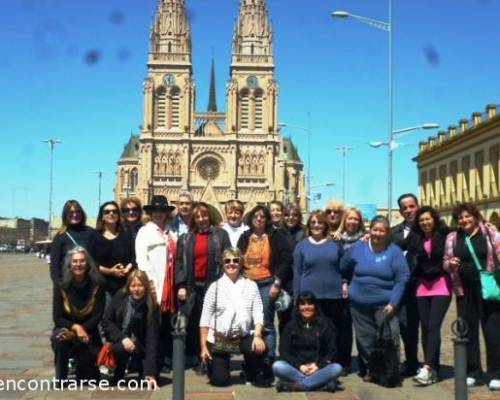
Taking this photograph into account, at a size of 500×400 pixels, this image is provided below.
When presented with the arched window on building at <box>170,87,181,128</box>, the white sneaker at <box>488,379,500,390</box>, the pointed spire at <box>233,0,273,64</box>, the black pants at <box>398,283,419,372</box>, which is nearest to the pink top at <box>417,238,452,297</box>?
the black pants at <box>398,283,419,372</box>

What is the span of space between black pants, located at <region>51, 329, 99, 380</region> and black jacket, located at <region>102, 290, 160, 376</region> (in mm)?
243

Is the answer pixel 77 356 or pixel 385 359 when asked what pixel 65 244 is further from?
pixel 385 359

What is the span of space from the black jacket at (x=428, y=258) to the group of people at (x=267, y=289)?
0.04ft

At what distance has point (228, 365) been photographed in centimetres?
834

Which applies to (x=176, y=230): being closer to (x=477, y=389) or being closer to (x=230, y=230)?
(x=230, y=230)

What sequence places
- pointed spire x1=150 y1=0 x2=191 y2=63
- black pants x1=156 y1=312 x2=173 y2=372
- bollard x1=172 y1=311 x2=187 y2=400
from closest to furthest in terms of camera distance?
bollard x1=172 y1=311 x2=187 y2=400, black pants x1=156 y1=312 x2=173 y2=372, pointed spire x1=150 y1=0 x2=191 y2=63

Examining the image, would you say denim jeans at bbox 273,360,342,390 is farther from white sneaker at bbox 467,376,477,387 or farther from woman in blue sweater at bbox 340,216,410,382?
white sneaker at bbox 467,376,477,387

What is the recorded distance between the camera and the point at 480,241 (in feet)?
27.9

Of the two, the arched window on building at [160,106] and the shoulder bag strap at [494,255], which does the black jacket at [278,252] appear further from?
the arched window on building at [160,106]

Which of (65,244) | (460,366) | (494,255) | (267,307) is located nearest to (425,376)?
(494,255)

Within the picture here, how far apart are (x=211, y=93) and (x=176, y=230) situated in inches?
5001

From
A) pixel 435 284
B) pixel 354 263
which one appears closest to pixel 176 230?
pixel 354 263

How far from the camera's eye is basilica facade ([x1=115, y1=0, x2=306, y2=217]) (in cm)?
8788

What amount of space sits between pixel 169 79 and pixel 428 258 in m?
82.8
